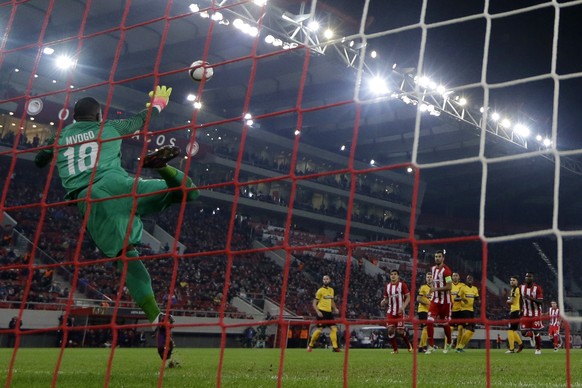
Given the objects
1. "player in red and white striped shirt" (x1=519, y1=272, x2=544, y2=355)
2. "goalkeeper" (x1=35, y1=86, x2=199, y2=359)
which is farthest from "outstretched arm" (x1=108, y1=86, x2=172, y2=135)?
"player in red and white striped shirt" (x1=519, y1=272, x2=544, y2=355)

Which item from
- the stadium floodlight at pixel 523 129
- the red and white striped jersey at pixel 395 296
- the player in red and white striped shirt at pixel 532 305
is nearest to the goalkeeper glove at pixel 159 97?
the red and white striped jersey at pixel 395 296

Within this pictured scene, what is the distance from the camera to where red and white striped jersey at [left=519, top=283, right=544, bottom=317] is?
12.7 meters

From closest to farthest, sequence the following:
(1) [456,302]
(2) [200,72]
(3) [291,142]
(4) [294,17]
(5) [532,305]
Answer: (2) [200,72] < (1) [456,302] < (5) [532,305] < (4) [294,17] < (3) [291,142]

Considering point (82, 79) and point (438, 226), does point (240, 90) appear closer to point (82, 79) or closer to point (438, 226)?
A: point (82, 79)

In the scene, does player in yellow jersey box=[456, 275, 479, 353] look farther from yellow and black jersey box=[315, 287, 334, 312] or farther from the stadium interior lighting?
the stadium interior lighting

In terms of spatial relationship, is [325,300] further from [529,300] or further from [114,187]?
[114,187]

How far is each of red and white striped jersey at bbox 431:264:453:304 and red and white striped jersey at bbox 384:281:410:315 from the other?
1.96 feet

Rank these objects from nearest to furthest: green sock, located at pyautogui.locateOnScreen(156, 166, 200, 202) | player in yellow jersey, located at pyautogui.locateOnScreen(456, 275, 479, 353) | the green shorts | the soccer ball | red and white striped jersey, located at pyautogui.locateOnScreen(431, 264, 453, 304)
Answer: green sock, located at pyautogui.locateOnScreen(156, 166, 200, 202)
the soccer ball
the green shorts
red and white striped jersey, located at pyautogui.locateOnScreen(431, 264, 453, 304)
player in yellow jersey, located at pyautogui.locateOnScreen(456, 275, 479, 353)

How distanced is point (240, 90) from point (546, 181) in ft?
63.3

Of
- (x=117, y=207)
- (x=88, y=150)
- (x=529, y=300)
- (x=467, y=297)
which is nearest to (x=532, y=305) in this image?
(x=529, y=300)

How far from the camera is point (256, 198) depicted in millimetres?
33938

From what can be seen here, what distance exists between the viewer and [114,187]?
479 centimetres

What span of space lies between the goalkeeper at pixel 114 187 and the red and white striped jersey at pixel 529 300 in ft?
32.0

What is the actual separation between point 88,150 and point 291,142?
101ft
